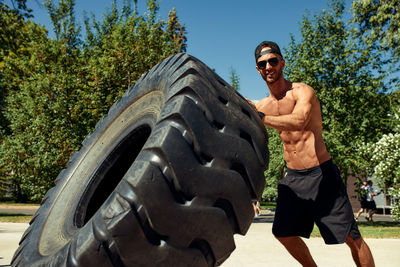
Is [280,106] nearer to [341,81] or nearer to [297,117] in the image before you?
[297,117]

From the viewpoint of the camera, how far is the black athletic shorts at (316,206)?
2.53m

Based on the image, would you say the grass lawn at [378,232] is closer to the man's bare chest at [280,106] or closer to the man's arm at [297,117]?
the man's bare chest at [280,106]

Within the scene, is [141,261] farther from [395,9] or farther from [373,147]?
[395,9]

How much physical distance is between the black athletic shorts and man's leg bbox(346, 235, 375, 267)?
0.04 meters

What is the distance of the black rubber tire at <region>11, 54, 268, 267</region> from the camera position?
4.15ft

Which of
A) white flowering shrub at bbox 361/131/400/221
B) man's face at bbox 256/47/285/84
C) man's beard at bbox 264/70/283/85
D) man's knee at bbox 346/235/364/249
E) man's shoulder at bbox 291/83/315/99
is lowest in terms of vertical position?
white flowering shrub at bbox 361/131/400/221

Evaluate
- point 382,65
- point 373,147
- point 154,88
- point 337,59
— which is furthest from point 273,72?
point 382,65

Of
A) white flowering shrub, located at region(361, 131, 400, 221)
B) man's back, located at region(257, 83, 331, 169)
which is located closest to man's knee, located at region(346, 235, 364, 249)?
man's back, located at region(257, 83, 331, 169)

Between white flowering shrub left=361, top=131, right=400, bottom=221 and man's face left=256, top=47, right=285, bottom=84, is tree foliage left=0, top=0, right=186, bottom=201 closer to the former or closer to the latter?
white flowering shrub left=361, top=131, right=400, bottom=221

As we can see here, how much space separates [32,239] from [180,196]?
139 cm

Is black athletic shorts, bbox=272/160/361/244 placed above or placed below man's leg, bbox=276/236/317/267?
above

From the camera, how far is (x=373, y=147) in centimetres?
1057

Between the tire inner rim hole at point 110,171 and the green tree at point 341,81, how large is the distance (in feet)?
38.5

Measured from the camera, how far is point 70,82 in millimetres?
13258
